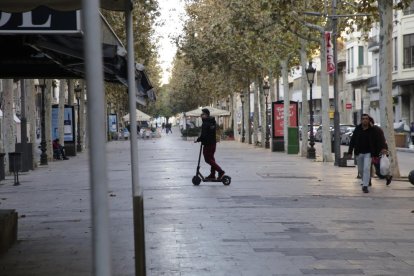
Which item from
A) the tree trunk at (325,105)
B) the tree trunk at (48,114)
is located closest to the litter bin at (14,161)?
the tree trunk at (48,114)

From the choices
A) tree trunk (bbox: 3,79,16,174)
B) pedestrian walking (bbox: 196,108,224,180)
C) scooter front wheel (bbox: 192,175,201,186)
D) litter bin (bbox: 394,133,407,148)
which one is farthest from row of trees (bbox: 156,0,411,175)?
tree trunk (bbox: 3,79,16,174)

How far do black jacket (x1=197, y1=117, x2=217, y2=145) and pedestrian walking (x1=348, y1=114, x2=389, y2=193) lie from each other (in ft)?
10.9

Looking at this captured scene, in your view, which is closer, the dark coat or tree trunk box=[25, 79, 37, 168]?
the dark coat

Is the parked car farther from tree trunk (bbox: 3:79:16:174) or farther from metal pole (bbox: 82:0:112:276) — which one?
metal pole (bbox: 82:0:112:276)

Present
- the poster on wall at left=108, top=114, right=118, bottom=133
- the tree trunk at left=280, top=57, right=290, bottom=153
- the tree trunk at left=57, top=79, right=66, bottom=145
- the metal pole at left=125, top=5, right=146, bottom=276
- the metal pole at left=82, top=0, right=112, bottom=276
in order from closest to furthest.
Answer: the metal pole at left=82, top=0, right=112, bottom=276
the metal pole at left=125, top=5, right=146, bottom=276
the tree trunk at left=57, top=79, right=66, bottom=145
the tree trunk at left=280, top=57, right=290, bottom=153
the poster on wall at left=108, top=114, right=118, bottom=133

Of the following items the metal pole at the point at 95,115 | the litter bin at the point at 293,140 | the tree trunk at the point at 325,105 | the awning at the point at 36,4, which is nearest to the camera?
the metal pole at the point at 95,115

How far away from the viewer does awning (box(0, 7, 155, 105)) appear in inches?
200

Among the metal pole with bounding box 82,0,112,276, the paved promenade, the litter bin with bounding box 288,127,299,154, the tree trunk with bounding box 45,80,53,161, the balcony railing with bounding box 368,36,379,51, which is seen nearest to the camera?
the metal pole with bounding box 82,0,112,276

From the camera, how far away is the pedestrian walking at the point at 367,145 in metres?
15.5

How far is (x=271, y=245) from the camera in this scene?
28.3 ft

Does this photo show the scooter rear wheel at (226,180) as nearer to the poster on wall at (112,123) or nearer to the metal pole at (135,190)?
the metal pole at (135,190)

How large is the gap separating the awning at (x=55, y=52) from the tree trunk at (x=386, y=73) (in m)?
10.9

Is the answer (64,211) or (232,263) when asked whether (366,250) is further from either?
(64,211)

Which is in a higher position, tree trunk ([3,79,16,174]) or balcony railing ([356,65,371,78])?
balcony railing ([356,65,371,78])
